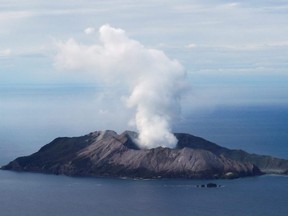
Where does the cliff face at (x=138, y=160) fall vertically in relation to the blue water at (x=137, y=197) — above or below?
above

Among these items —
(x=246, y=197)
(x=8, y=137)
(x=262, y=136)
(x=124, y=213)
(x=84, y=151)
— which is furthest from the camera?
(x=8, y=137)

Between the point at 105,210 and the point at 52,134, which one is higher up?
the point at 52,134

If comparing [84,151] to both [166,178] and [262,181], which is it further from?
[262,181]

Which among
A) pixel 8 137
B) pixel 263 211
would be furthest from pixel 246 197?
pixel 8 137

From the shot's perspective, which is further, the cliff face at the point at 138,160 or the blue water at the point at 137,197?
the cliff face at the point at 138,160

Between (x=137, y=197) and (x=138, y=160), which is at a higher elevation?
(x=138, y=160)

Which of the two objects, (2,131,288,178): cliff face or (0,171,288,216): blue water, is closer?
(0,171,288,216): blue water

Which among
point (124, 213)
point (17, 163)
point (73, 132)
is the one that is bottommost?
point (124, 213)

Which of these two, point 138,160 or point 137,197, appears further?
point 138,160
